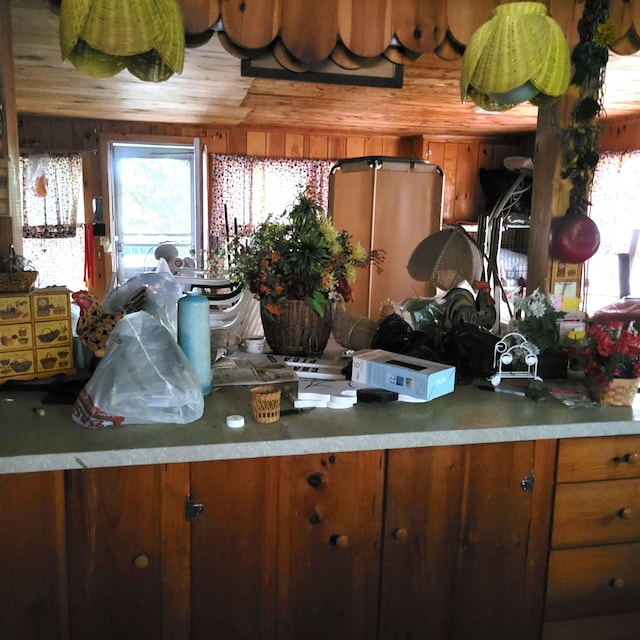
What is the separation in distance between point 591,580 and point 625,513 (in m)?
0.20

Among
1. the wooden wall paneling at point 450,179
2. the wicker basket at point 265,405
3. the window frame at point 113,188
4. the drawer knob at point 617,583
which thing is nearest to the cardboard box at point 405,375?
the wicker basket at point 265,405

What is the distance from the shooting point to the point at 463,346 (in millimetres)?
1752

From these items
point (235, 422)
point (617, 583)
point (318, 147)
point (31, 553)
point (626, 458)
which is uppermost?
point (318, 147)

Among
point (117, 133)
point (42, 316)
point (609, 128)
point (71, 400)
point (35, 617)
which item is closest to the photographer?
point (35, 617)

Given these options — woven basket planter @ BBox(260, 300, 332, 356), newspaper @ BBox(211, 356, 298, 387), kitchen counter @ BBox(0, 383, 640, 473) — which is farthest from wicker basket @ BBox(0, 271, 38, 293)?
woven basket planter @ BBox(260, 300, 332, 356)

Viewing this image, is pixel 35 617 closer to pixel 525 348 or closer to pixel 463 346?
pixel 463 346

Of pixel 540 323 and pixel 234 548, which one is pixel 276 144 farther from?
pixel 234 548

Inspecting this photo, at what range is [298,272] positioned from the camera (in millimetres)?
1936

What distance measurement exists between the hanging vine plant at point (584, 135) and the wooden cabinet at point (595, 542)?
85cm

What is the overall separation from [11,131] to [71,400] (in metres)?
0.89

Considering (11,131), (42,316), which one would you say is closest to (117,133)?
(11,131)

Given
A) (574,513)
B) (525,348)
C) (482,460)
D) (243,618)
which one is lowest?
(243,618)

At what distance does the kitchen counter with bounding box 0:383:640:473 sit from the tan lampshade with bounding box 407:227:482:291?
524mm

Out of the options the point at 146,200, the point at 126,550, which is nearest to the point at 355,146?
the point at 146,200
